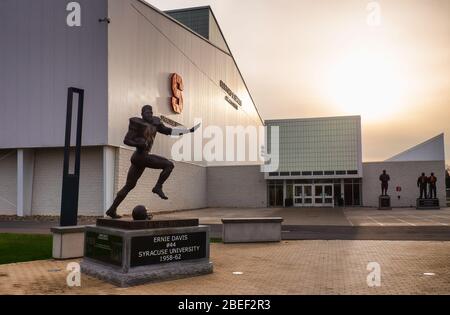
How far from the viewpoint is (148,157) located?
10.4 meters

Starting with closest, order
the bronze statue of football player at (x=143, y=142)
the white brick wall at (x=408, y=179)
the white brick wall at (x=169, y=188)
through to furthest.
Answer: the bronze statue of football player at (x=143, y=142), the white brick wall at (x=169, y=188), the white brick wall at (x=408, y=179)

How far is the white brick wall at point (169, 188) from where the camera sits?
2794cm

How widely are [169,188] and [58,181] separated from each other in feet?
30.1

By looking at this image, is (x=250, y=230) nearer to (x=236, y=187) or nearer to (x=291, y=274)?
(x=291, y=274)

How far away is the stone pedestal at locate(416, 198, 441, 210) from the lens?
123ft

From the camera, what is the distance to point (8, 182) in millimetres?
29625

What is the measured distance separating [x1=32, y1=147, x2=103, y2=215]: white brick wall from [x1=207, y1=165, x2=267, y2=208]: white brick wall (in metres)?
20.2

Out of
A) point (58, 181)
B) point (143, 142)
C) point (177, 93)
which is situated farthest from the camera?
point (177, 93)

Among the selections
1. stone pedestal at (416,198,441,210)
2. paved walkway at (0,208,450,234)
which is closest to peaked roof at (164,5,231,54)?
paved walkway at (0,208,450,234)

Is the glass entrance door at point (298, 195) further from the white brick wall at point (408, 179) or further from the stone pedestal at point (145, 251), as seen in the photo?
the stone pedestal at point (145, 251)

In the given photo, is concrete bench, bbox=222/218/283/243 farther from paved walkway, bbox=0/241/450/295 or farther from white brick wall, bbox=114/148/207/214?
white brick wall, bbox=114/148/207/214

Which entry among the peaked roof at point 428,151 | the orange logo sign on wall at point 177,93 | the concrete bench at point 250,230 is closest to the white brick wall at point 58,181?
the orange logo sign on wall at point 177,93

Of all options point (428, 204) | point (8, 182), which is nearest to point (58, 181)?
point (8, 182)

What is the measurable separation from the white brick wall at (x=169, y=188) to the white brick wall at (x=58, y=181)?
1305 mm
